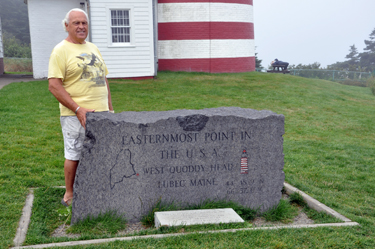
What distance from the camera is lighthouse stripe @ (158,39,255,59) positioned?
22219mm

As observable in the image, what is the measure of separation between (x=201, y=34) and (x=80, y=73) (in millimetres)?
18420

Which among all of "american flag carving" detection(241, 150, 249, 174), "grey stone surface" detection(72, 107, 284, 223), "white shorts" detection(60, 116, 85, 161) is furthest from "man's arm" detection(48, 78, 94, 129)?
"american flag carving" detection(241, 150, 249, 174)

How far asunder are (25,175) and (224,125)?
3.40 m

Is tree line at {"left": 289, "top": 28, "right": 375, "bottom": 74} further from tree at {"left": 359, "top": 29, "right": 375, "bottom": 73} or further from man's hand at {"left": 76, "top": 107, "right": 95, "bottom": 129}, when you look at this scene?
man's hand at {"left": 76, "top": 107, "right": 95, "bottom": 129}

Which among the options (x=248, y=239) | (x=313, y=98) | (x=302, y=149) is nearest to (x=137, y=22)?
(x=313, y=98)

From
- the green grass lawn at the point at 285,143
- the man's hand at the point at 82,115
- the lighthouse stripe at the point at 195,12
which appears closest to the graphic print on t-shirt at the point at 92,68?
the man's hand at the point at 82,115

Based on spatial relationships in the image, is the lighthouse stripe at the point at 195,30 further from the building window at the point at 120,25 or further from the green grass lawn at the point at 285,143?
the building window at the point at 120,25

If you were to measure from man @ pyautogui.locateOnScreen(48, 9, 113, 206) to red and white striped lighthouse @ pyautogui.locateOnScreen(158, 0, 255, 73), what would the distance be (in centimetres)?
1803

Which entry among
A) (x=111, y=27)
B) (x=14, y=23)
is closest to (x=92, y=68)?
(x=111, y=27)

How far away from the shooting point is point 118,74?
18.1 meters

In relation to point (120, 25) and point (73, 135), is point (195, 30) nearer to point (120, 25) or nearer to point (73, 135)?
point (120, 25)

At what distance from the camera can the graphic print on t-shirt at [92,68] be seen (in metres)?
4.41

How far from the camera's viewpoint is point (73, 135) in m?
4.51

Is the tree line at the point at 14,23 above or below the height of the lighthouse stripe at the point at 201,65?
above
